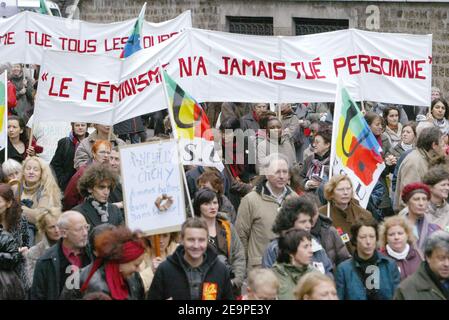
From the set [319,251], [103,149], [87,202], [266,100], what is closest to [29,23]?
[266,100]

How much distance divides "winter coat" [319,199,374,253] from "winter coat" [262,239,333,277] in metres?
1.19

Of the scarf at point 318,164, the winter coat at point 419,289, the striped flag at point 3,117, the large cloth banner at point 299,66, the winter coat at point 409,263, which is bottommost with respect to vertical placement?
the winter coat at point 419,289

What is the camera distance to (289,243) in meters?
9.73

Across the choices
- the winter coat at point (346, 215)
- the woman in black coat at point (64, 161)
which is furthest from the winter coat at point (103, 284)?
the woman in black coat at point (64, 161)

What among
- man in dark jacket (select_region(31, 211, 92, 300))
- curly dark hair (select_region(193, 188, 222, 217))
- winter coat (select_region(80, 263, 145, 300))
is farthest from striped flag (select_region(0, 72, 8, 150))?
winter coat (select_region(80, 263, 145, 300))

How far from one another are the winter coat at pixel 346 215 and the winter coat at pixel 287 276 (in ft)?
6.55

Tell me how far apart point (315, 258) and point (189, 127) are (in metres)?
2.55

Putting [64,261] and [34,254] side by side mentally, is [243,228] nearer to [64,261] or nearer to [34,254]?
[34,254]

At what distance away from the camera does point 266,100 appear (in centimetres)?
1609

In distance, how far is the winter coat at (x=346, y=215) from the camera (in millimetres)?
11695

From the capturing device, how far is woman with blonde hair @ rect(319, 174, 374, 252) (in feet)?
38.4

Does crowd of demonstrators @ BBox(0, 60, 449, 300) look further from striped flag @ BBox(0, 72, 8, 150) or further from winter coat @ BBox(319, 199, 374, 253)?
striped flag @ BBox(0, 72, 8, 150)

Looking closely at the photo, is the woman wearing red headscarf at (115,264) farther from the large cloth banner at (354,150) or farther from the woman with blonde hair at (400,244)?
the large cloth banner at (354,150)
